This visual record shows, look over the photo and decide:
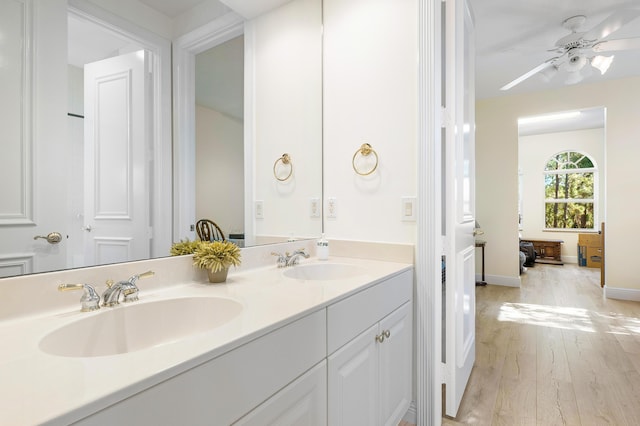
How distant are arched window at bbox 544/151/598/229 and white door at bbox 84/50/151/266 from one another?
8.02 metres

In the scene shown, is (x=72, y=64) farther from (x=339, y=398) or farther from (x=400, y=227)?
(x=400, y=227)

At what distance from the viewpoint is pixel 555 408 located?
5.75 feet

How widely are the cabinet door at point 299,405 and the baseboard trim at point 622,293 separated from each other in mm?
4626

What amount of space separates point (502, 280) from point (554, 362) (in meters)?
2.47

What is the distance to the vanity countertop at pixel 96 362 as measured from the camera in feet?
1.44

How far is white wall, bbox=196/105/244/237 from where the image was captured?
1313 millimetres

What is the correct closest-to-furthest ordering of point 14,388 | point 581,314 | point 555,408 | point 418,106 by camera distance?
point 14,388 < point 418,106 < point 555,408 < point 581,314

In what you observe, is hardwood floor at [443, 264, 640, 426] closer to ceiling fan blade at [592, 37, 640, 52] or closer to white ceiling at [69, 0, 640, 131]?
white ceiling at [69, 0, 640, 131]

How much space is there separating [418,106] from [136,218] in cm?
130

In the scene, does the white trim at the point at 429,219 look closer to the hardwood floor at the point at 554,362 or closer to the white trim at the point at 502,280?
the hardwood floor at the point at 554,362

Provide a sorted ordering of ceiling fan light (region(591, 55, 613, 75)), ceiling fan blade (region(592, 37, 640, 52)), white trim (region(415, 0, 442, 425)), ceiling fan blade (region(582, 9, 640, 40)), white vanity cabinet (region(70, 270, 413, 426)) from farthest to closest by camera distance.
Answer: ceiling fan light (region(591, 55, 613, 75))
ceiling fan blade (region(592, 37, 640, 52))
ceiling fan blade (region(582, 9, 640, 40))
white trim (region(415, 0, 442, 425))
white vanity cabinet (region(70, 270, 413, 426))

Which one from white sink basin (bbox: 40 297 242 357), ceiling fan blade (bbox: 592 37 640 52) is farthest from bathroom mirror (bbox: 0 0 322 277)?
ceiling fan blade (bbox: 592 37 640 52)

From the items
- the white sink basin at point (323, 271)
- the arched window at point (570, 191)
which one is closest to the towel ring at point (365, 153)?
the white sink basin at point (323, 271)

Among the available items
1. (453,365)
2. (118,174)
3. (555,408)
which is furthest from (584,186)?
(118,174)
